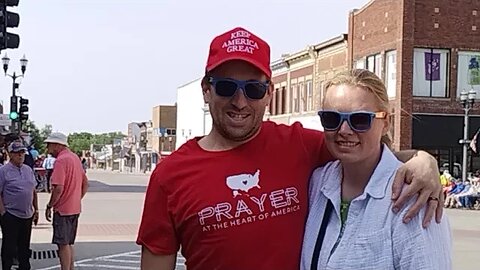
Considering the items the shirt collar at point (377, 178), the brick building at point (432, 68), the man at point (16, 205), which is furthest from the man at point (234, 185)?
the brick building at point (432, 68)

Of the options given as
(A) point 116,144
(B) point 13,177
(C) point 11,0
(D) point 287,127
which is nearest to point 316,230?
(D) point 287,127

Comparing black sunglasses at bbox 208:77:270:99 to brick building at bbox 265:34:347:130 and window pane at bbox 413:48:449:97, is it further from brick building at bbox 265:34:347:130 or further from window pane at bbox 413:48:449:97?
brick building at bbox 265:34:347:130

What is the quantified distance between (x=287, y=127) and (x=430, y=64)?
102 feet

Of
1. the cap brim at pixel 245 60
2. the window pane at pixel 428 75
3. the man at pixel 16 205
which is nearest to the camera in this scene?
the cap brim at pixel 245 60

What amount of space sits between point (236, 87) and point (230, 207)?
45cm

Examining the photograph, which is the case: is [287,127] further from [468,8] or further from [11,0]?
[468,8]

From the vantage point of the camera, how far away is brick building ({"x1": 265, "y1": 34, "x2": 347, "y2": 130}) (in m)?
38.7

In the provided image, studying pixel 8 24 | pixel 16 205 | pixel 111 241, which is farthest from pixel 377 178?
pixel 111 241

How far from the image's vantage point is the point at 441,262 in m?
2.42

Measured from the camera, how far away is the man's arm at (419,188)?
8.21 feet

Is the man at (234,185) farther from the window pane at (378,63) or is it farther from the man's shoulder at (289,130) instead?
the window pane at (378,63)

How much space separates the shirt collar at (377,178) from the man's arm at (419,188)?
0.11ft

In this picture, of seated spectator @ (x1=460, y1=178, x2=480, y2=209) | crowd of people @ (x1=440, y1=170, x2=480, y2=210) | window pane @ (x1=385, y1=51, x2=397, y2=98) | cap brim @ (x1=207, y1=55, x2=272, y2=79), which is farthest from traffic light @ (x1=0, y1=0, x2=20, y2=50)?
window pane @ (x1=385, y1=51, x2=397, y2=98)

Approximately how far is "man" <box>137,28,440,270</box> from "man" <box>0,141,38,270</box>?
722 centimetres
